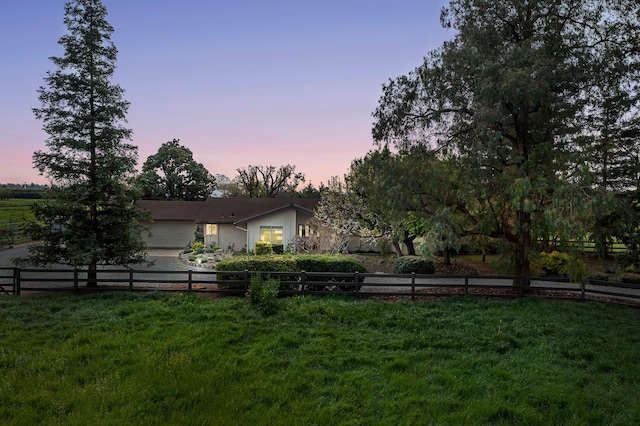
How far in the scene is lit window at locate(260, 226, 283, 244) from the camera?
24.0 meters

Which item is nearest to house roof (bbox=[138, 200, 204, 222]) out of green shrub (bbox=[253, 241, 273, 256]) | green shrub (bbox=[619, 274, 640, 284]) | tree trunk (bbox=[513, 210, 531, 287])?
green shrub (bbox=[253, 241, 273, 256])

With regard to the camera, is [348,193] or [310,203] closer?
[348,193]

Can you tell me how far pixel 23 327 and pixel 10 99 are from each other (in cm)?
1492

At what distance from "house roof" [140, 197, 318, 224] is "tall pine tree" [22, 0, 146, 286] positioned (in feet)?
45.3

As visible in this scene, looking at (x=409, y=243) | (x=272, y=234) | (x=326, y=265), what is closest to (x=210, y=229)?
(x=272, y=234)

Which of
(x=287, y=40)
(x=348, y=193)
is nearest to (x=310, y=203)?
(x=348, y=193)

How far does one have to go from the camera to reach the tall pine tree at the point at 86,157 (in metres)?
11.6

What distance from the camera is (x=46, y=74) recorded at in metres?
11.5

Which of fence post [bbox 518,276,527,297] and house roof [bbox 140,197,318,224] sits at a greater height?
house roof [bbox 140,197,318,224]

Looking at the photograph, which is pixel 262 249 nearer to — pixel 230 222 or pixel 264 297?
pixel 230 222

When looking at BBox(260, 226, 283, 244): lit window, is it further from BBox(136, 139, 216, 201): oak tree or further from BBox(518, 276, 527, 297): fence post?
BBox(136, 139, 216, 201): oak tree

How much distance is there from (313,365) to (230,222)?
825 inches

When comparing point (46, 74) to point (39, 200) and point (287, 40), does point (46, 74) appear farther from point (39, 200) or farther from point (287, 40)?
point (287, 40)

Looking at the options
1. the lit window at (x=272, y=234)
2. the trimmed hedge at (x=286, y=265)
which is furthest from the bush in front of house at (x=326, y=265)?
the lit window at (x=272, y=234)
